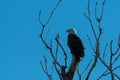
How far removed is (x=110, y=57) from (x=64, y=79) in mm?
721

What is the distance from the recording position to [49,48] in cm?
570

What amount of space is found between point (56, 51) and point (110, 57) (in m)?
0.84

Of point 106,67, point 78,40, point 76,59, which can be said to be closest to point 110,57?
point 106,67

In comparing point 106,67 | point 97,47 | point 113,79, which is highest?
point 97,47

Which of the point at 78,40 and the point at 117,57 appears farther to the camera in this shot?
the point at 78,40

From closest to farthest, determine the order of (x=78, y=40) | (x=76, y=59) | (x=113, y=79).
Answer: (x=113, y=79), (x=76, y=59), (x=78, y=40)

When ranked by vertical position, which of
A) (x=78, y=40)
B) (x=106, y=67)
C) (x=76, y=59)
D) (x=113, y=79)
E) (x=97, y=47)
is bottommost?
(x=113, y=79)

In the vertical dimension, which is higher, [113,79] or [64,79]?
[64,79]

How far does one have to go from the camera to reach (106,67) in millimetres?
5387

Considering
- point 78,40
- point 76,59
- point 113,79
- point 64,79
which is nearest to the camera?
point 113,79

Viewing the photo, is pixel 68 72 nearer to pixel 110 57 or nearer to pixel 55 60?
pixel 55 60

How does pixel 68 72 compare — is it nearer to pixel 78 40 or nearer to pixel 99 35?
pixel 99 35

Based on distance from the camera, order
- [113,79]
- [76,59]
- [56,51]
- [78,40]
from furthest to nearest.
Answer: [78,40] < [76,59] < [56,51] < [113,79]

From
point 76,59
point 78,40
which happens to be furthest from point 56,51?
point 78,40
